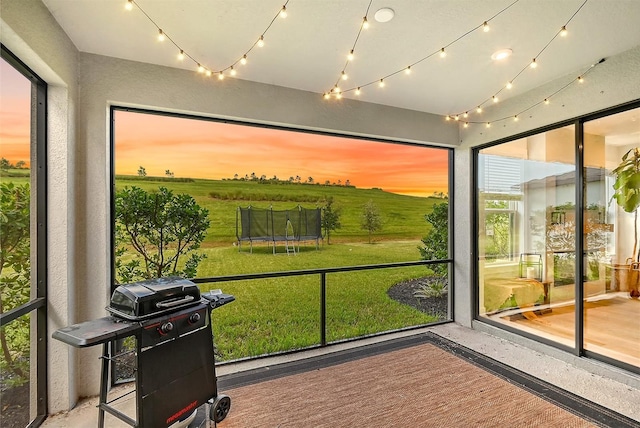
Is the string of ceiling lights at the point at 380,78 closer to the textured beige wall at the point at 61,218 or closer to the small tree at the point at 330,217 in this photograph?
the textured beige wall at the point at 61,218

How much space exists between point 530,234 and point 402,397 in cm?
240

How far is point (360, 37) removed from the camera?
2424 millimetres

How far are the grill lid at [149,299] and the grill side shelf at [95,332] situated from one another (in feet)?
0.20

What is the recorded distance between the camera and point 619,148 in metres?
2.84

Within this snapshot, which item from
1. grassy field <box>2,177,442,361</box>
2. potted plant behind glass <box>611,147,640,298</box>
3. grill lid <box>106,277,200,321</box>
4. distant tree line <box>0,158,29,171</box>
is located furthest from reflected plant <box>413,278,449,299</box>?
distant tree line <box>0,158,29,171</box>

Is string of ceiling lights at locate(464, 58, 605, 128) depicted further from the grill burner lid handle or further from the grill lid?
the grill lid

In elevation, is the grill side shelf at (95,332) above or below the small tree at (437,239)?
below

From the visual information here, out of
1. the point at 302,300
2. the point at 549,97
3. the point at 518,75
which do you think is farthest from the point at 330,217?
the point at 549,97

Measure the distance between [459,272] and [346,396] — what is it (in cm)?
249

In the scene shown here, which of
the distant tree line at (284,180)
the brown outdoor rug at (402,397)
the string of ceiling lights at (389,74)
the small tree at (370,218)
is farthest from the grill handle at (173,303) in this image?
the small tree at (370,218)

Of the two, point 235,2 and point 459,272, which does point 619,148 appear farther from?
point 235,2

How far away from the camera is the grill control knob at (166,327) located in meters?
1.86

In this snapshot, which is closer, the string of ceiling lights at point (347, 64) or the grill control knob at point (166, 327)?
the grill control knob at point (166, 327)

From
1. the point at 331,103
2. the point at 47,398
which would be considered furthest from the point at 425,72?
the point at 47,398
